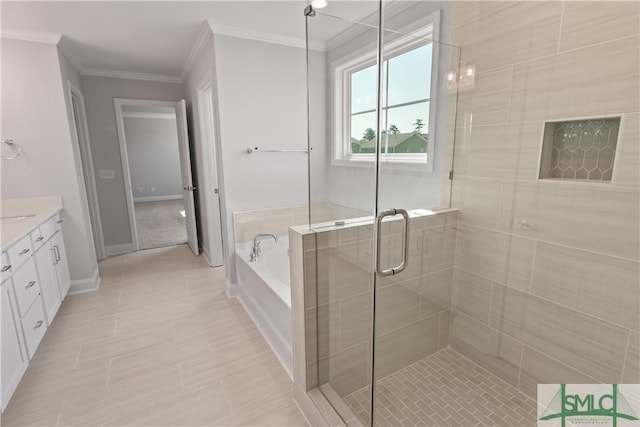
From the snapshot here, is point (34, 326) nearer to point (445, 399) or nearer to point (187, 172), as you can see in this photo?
point (187, 172)

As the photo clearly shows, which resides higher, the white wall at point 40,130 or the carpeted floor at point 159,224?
the white wall at point 40,130

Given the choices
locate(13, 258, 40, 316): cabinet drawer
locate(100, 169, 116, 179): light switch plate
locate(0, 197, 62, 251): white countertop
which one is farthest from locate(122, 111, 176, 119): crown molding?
locate(13, 258, 40, 316): cabinet drawer

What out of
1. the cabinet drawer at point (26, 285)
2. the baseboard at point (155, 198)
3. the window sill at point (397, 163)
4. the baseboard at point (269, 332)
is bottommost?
the baseboard at point (269, 332)

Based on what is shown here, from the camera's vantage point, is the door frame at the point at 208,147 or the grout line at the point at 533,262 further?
the door frame at the point at 208,147

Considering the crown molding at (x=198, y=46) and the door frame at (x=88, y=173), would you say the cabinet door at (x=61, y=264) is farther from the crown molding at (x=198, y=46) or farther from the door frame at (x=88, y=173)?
the crown molding at (x=198, y=46)

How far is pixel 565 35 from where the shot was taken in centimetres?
142

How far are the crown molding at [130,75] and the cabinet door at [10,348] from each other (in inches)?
119

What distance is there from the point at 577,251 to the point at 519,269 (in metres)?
0.30

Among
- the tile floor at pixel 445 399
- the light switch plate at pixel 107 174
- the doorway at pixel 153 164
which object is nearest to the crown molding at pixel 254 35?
the light switch plate at pixel 107 174

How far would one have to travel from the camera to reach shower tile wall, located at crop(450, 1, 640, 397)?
1.31m

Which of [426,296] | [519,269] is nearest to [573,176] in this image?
[519,269]

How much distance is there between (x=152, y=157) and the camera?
8523mm

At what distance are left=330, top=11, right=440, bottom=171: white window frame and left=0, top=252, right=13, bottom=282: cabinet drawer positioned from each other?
2052mm

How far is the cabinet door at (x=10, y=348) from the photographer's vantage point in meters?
1.63
